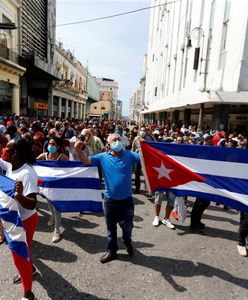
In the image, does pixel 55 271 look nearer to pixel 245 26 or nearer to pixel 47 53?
pixel 245 26

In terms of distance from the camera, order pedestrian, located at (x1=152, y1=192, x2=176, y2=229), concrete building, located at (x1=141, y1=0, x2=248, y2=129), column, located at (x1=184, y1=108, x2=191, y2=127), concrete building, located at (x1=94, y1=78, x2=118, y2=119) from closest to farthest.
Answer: pedestrian, located at (x1=152, y1=192, x2=176, y2=229), concrete building, located at (x1=141, y1=0, x2=248, y2=129), column, located at (x1=184, y1=108, x2=191, y2=127), concrete building, located at (x1=94, y1=78, x2=118, y2=119)

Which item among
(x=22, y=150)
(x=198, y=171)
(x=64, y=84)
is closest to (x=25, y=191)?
(x=22, y=150)

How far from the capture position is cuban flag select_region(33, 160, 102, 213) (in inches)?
172

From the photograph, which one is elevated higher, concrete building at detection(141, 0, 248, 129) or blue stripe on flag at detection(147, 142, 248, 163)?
concrete building at detection(141, 0, 248, 129)

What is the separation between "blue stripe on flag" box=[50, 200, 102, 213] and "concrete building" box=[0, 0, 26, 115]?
15.6 m

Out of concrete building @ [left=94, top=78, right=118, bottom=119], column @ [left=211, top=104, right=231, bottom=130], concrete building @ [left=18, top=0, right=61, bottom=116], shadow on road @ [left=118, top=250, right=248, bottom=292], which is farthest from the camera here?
concrete building @ [left=94, top=78, right=118, bottom=119]

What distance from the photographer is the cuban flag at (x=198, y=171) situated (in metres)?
3.91

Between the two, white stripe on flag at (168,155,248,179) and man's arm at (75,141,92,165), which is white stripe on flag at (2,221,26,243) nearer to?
man's arm at (75,141,92,165)

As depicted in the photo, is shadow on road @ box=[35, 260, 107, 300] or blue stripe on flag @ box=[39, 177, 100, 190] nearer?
shadow on road @ box=[35, 260, 107, 300]

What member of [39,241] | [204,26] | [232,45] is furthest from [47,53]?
[39,241]

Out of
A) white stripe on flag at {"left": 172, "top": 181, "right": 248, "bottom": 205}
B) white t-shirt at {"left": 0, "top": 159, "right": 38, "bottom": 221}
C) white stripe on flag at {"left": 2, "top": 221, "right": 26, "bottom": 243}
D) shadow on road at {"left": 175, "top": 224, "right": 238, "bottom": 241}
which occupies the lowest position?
shadow on road at {"left": 175, "top": 224, "right": 238, "bottom": 241}

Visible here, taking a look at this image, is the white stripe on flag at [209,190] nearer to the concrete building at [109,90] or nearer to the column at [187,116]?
the column at [187,116]

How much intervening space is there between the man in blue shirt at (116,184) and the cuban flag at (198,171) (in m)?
0.49

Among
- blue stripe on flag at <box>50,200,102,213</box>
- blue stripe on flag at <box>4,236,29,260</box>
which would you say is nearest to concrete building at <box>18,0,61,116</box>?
blue stripe on flag at <box>50,200,102,213</box>
